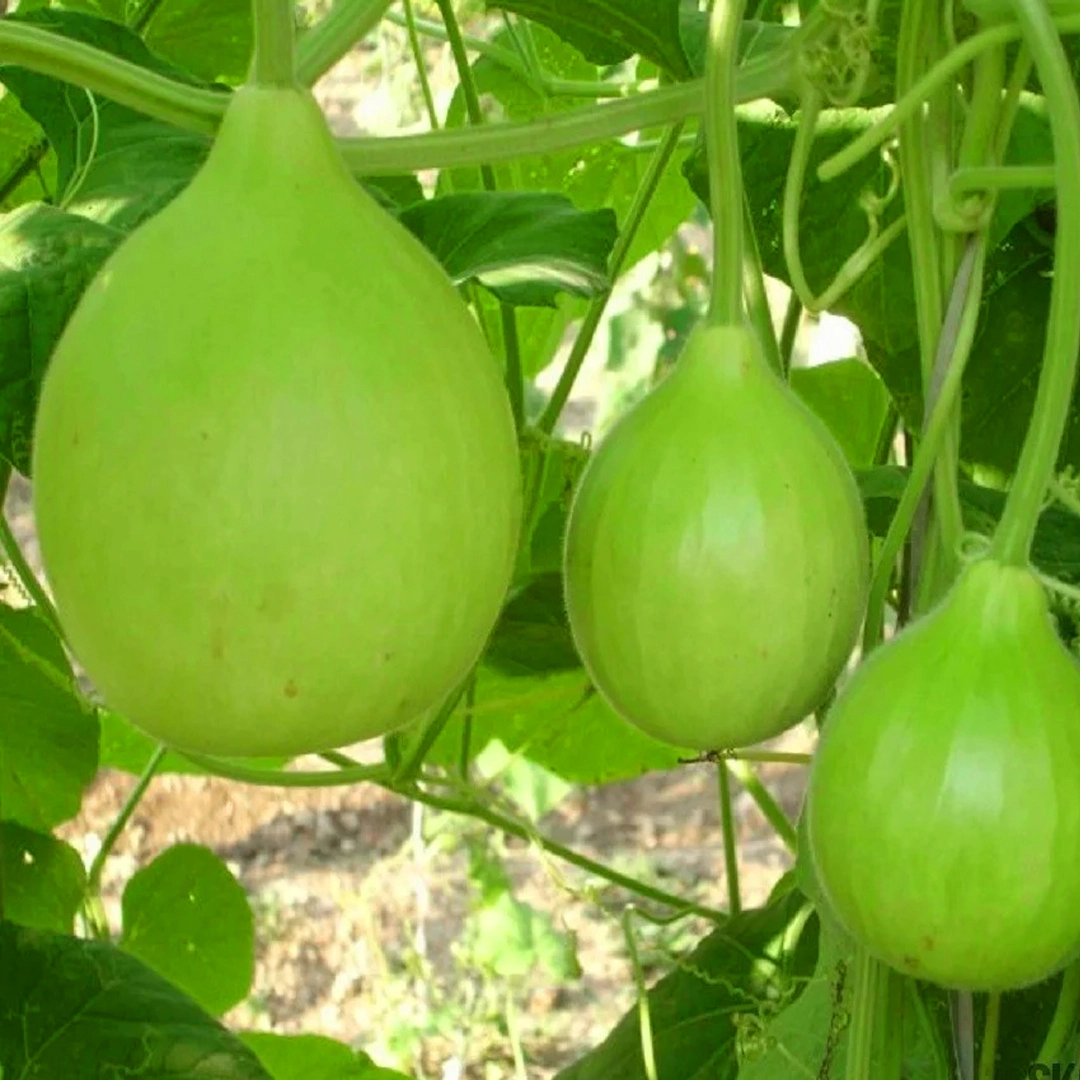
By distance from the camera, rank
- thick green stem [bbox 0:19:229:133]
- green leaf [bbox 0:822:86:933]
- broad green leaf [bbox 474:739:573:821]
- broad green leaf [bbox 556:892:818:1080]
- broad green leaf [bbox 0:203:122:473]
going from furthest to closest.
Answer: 1. broad green leaf [bbox 474:739:573:821]
2. green leaf [bbox 0:822:86:933]
3. broad green leaf [bbox 556:892:818:1080]
4. broad green leaf [bbox 0:203:122:473]
5. thick green stem [bbox 0:19:229:133]

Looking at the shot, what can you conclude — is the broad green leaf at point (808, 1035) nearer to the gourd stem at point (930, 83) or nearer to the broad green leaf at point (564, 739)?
the gourd stem at point (930, 83)

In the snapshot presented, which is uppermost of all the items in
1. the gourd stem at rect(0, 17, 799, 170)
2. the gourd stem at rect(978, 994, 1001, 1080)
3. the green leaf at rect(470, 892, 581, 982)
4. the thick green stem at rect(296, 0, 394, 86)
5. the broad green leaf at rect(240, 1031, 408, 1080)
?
the thick green stem at rect(296, 0, 394, 86)

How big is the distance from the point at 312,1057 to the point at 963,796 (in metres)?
1.00

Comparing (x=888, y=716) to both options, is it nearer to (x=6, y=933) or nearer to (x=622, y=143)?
(x=6, y=933)

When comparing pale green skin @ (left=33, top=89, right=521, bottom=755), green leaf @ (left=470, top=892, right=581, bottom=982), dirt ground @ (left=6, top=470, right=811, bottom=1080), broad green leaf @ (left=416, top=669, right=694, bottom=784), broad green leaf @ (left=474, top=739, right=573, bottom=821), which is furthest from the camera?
dirt ground @ (left=6, top=470, right=811, bottom=1080)

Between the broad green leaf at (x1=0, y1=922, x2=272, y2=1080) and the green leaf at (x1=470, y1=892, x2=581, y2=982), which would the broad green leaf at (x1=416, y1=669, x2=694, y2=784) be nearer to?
the broad green leaf at (x1=0, y1=922, x2=272, y2=1080)

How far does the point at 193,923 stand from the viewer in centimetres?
156

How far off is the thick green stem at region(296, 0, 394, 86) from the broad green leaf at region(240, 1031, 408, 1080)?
0.99 m

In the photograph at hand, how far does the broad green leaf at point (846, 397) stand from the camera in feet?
4.72

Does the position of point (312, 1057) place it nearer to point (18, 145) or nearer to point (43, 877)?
point (43, 877)

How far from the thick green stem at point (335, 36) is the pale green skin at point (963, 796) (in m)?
0.25

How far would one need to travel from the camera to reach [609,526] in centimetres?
58

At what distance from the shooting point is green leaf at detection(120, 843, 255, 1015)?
154 centimetres

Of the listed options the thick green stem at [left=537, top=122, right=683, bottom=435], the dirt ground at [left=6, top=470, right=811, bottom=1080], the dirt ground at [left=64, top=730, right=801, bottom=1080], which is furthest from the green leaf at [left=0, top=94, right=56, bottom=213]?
the dirt ground at [left=64, top=730, right=801, bottom=1080]
